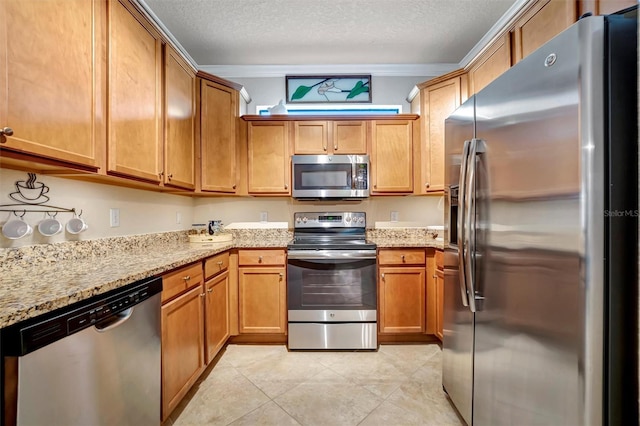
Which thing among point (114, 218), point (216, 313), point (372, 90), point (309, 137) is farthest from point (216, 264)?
point (372, 90)

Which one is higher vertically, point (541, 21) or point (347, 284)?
point (541, 21)

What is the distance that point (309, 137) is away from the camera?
267 centimetres

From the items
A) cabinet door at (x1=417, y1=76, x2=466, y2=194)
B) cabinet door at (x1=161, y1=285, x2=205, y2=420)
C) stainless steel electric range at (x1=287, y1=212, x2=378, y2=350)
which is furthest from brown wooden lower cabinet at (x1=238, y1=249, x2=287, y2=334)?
cabinet door at (x1=417, y1=76, x2=466, y2=194)

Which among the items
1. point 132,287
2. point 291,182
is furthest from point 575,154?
A: point 291,182

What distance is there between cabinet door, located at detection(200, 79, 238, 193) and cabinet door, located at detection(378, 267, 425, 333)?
171cm

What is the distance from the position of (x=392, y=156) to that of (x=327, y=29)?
1.27 m

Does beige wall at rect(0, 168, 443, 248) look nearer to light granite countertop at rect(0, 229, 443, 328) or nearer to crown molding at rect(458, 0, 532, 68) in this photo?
light granite countertop at rect(0, 229, 443, 328)

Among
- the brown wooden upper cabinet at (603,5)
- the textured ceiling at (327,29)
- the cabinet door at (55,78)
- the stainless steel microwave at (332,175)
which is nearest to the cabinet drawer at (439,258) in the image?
the stainless steel microwave at (332,175)

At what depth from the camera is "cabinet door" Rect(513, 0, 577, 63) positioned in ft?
4.61

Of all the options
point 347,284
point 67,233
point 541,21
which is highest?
point 541,21

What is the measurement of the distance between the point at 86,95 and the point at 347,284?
6.71ft

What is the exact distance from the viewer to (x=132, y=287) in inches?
44.7

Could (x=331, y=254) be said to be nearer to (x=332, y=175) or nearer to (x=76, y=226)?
(x=332, y=175)

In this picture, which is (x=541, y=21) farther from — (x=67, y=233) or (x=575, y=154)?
(x=67, y=233)
